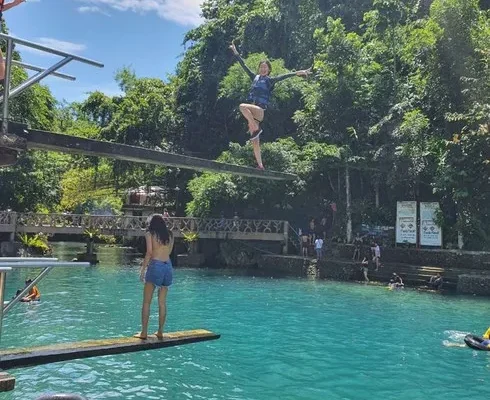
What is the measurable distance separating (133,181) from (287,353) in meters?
41.5

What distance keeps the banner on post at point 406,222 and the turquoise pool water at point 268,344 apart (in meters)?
6.33

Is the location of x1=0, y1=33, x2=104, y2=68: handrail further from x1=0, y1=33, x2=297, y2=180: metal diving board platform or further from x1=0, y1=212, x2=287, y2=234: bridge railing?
x1=0, y1=212, x2=287, y2=234: bridge railing

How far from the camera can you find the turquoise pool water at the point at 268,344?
9.38m

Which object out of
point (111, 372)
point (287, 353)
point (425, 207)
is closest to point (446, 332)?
point (287, 353)

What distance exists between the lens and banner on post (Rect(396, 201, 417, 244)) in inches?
1147

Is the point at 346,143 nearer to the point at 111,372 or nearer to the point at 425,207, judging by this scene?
the point at 425,207

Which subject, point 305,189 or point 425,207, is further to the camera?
point 305,189


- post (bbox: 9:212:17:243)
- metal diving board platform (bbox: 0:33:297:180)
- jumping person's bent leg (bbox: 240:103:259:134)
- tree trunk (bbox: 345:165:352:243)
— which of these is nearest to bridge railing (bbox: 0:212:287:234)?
post (bbox: 9:212:17:243)

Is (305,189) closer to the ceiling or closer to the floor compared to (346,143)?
closer to the floor

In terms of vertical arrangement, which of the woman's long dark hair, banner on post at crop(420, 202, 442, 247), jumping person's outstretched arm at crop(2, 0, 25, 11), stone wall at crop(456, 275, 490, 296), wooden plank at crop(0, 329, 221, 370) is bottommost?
stone wall at crop(456, 275, 490, 296)

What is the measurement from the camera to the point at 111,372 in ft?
32.7

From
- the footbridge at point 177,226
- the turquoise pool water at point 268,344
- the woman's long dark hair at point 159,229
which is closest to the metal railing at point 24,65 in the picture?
the woman's long dark hair at point 159,229

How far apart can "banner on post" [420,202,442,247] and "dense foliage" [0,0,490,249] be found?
2.59ft

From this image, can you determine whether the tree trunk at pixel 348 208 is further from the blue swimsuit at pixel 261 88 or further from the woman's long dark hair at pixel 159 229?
the woman's long dark hair at pixel 159 229
